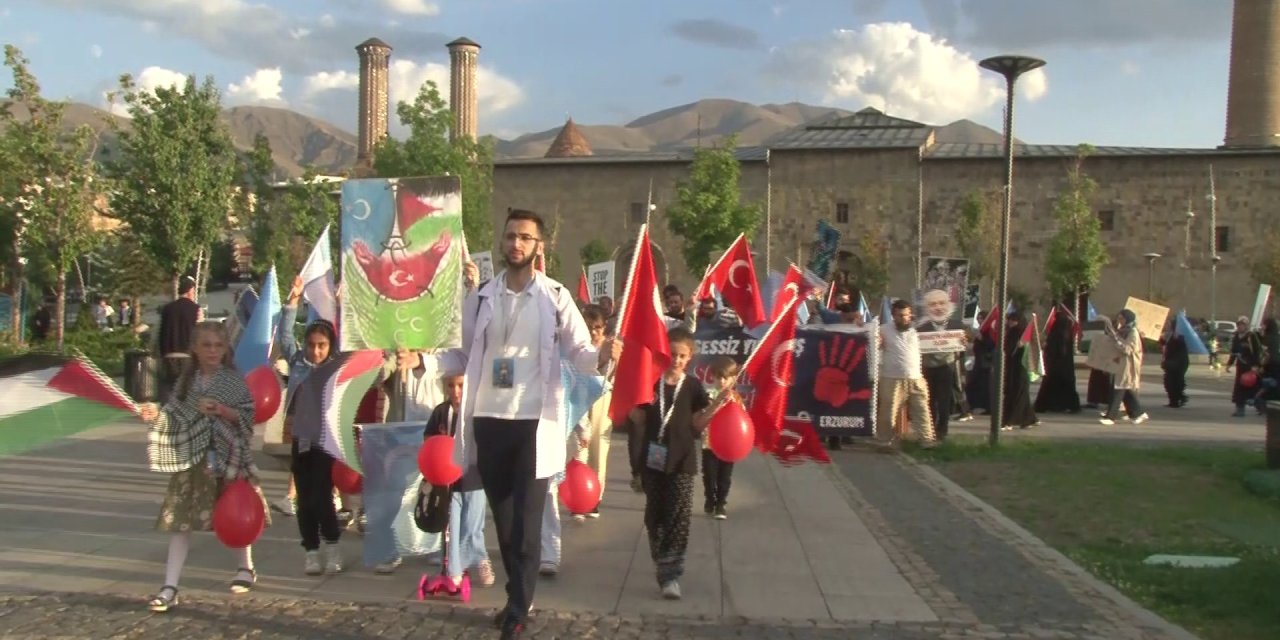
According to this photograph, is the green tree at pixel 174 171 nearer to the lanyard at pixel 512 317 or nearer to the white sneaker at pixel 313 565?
the white sneaker at pixel 313 565

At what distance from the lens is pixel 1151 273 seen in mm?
63750

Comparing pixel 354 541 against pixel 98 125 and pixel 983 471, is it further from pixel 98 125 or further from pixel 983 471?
pixel 98 125

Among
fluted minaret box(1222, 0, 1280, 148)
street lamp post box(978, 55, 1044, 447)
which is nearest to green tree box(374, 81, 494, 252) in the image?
street lamp post box(978, 55, 1044, 447)

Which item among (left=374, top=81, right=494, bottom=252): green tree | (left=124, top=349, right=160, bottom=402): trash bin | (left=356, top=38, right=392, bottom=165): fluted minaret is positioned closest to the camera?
(left=124, top=349, right=160, bottom=402): trash bin

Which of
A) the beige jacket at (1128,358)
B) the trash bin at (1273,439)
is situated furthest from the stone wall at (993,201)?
the trash bin at (1273,439)

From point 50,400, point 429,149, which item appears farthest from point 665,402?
point 429,149

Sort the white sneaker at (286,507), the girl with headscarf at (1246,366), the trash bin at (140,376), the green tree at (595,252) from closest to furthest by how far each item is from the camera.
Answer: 1. the white sneaker at (286,507)
2. the trash bin at (140,376)
3. the girl with headscarf at (1246,366)
4. the green tree at (595,252)

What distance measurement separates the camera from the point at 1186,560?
8789 mm

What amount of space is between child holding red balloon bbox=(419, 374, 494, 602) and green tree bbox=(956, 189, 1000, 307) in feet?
174

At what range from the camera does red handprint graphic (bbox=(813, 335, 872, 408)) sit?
1448 centimetres

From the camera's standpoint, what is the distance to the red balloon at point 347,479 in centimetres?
795

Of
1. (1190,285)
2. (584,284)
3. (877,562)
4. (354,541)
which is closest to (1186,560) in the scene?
(877,562)

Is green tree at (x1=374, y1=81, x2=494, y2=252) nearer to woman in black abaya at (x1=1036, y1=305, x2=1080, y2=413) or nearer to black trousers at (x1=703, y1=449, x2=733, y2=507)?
woman in black abaya at (x1=1036, y1=305, x2=1080, y2=413)

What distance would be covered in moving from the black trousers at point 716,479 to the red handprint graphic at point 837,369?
4.81 m
